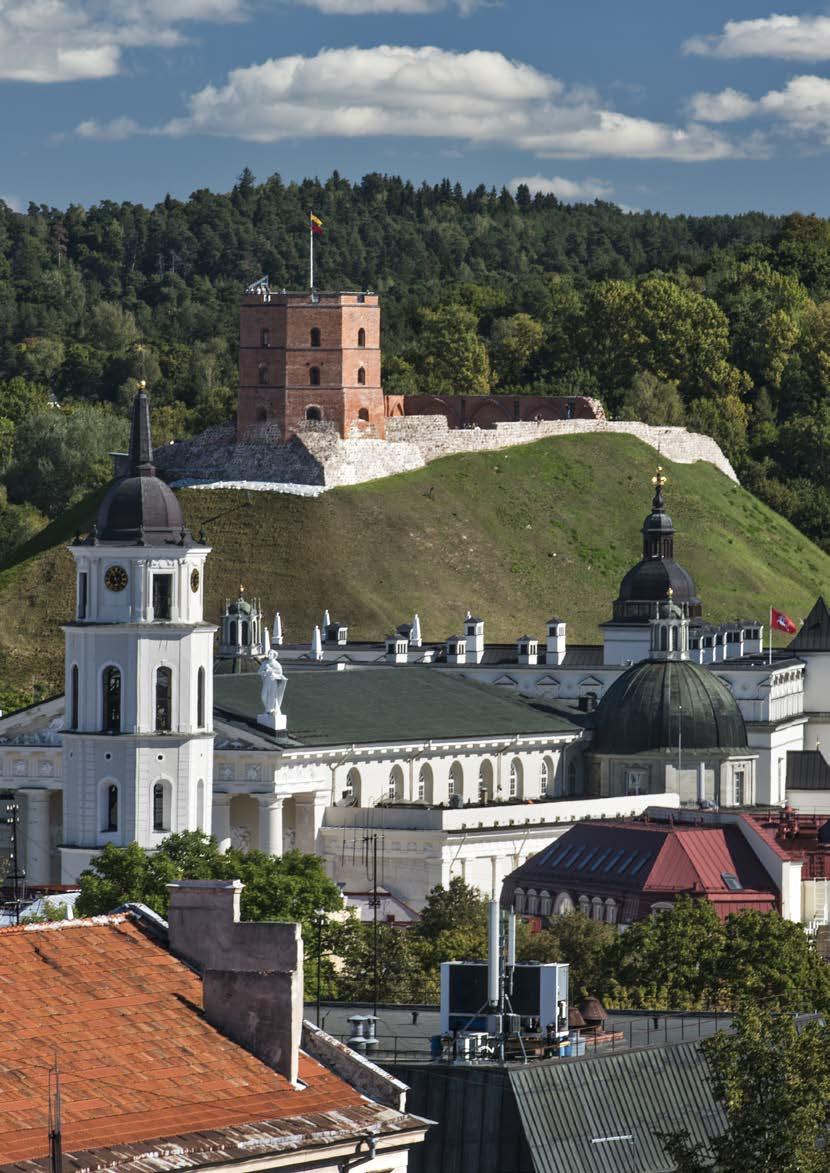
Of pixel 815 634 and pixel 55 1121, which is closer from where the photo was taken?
pixel 55 1121

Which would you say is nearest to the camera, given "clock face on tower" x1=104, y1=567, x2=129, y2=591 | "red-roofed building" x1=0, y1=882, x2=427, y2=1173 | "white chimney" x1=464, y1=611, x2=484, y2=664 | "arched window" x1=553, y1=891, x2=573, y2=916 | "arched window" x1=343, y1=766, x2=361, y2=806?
"red-roofed building" x1=0, y1=882, x2=427, y2=1173

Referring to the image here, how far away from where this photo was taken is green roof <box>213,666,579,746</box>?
469 feet

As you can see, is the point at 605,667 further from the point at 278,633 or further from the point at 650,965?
the point at 650,965

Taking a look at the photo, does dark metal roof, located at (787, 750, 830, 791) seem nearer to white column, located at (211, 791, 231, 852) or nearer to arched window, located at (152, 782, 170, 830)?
white column, located at (211, 791, 231, 852)

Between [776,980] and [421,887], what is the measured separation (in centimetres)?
4697

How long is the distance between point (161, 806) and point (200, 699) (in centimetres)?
383

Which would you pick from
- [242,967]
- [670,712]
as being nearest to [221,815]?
[670,712]

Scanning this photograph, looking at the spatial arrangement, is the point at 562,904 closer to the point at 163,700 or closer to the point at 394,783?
the point at 163,700

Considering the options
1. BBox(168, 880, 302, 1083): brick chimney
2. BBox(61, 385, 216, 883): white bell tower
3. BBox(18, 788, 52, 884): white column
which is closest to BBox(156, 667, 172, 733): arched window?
BBox(61, 385, 216, 883): white bell tower

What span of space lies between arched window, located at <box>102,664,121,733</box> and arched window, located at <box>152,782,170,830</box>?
8.01 feet

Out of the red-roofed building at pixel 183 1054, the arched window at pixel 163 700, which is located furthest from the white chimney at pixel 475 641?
the red-roofed building at pixel 183 1054

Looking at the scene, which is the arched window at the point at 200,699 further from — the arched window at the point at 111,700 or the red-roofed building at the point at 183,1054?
the red-roofed building at the point at 183,1054

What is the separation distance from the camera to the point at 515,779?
153 metres

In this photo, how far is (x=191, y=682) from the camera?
12456 cm
